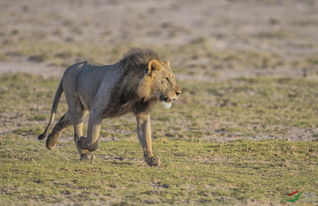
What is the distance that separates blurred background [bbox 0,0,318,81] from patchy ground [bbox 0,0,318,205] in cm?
11

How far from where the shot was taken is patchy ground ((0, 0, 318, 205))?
26.2 ft

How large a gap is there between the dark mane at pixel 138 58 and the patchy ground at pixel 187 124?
1407 millimetres

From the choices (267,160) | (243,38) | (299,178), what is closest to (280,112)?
(267,160)

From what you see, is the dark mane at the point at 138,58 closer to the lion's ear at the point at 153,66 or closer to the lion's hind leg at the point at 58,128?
the lion's ear at the point at 153,66

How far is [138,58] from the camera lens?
351 inches

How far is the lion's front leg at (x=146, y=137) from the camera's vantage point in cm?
911

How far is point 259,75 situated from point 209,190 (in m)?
14.6

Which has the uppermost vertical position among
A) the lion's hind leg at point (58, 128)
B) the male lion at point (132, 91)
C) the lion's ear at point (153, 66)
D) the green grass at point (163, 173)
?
the lion's ear at point (153, 66)

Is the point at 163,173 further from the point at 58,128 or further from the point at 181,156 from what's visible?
the point at 58,128

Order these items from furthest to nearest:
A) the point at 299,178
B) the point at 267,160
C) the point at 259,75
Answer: the point at 259,75 → the point at 267,160 → the point at 299,178

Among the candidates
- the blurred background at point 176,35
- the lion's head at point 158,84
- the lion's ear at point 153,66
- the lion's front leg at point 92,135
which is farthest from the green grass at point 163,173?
the blurred background at point 176,35

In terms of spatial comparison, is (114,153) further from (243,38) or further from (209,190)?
(243,38)

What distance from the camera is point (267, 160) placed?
10078 millimetres

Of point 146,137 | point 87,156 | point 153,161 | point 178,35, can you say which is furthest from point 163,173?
point 178,35
